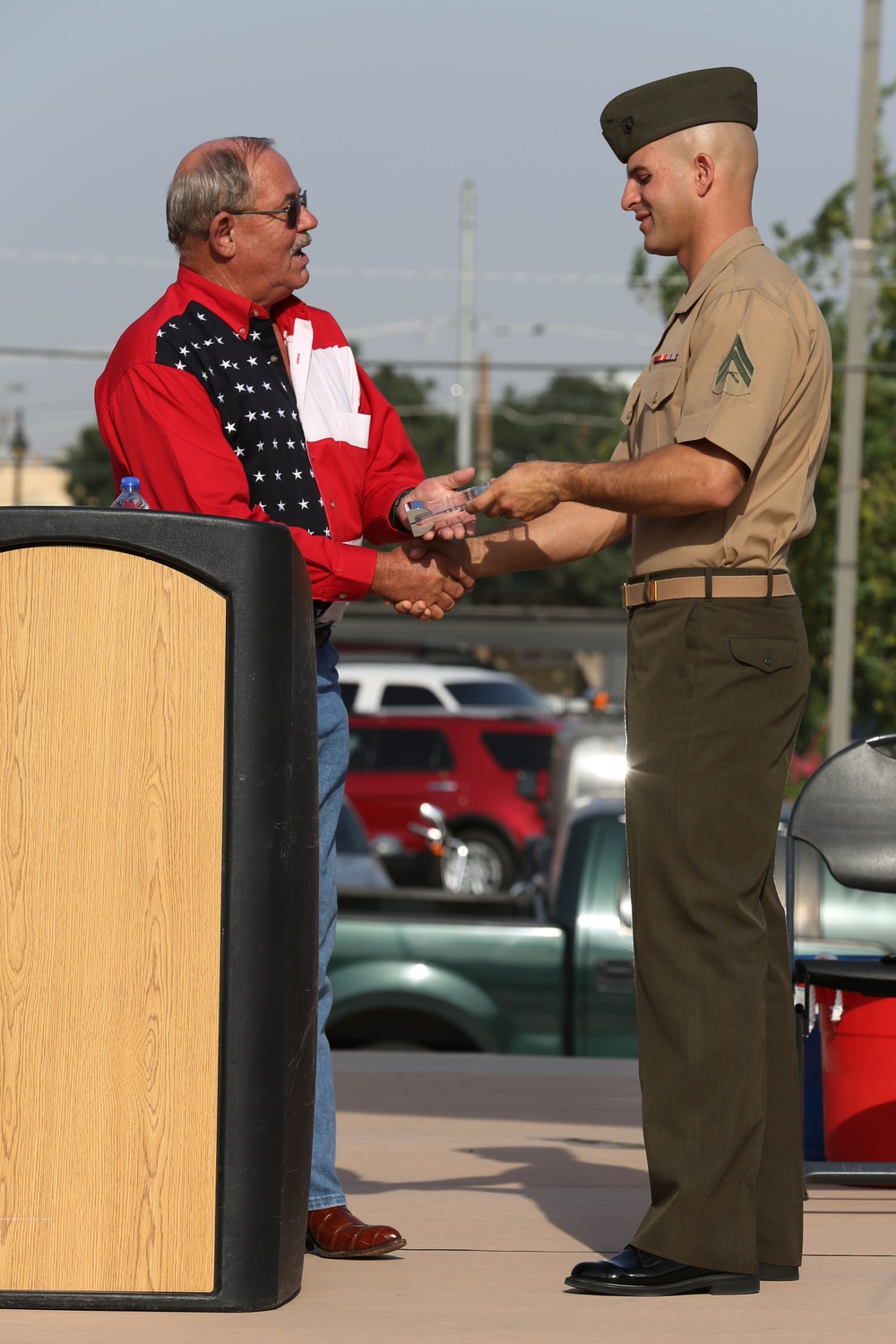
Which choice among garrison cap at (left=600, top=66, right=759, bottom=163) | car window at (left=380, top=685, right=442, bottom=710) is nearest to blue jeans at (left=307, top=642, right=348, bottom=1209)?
garrison cap at (left=600, top=66, right=759, bottom=163)

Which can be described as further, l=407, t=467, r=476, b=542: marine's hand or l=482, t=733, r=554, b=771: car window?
l=482, t=733, r=554, b=771: car window

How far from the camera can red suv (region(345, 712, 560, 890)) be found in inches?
665

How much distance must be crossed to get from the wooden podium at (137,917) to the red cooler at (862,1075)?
175 centimetres

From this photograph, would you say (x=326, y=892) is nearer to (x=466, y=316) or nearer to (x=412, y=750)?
(x=412, y=750)

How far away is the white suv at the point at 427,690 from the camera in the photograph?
19812 mm

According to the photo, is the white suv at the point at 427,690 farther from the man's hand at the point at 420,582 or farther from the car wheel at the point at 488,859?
the man's hand at the point at 420,582

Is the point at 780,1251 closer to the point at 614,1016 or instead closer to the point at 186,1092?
the point at 186,1092

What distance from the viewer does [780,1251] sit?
3.24m

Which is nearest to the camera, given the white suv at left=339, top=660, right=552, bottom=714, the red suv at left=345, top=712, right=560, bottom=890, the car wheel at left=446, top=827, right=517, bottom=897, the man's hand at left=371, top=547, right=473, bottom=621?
the man's hand at left=371, top=547, right=473, bottom=621

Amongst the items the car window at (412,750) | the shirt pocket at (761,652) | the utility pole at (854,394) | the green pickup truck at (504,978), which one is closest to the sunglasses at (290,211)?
the shirt pocket at (761,652)

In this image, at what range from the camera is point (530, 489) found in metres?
3.34

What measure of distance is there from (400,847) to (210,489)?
13.4 m

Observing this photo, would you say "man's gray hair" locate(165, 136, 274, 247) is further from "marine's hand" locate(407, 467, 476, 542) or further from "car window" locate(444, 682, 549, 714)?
"car window" locate(444, 682, 549, 714)

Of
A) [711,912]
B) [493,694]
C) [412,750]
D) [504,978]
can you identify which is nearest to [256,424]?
[711,912]
